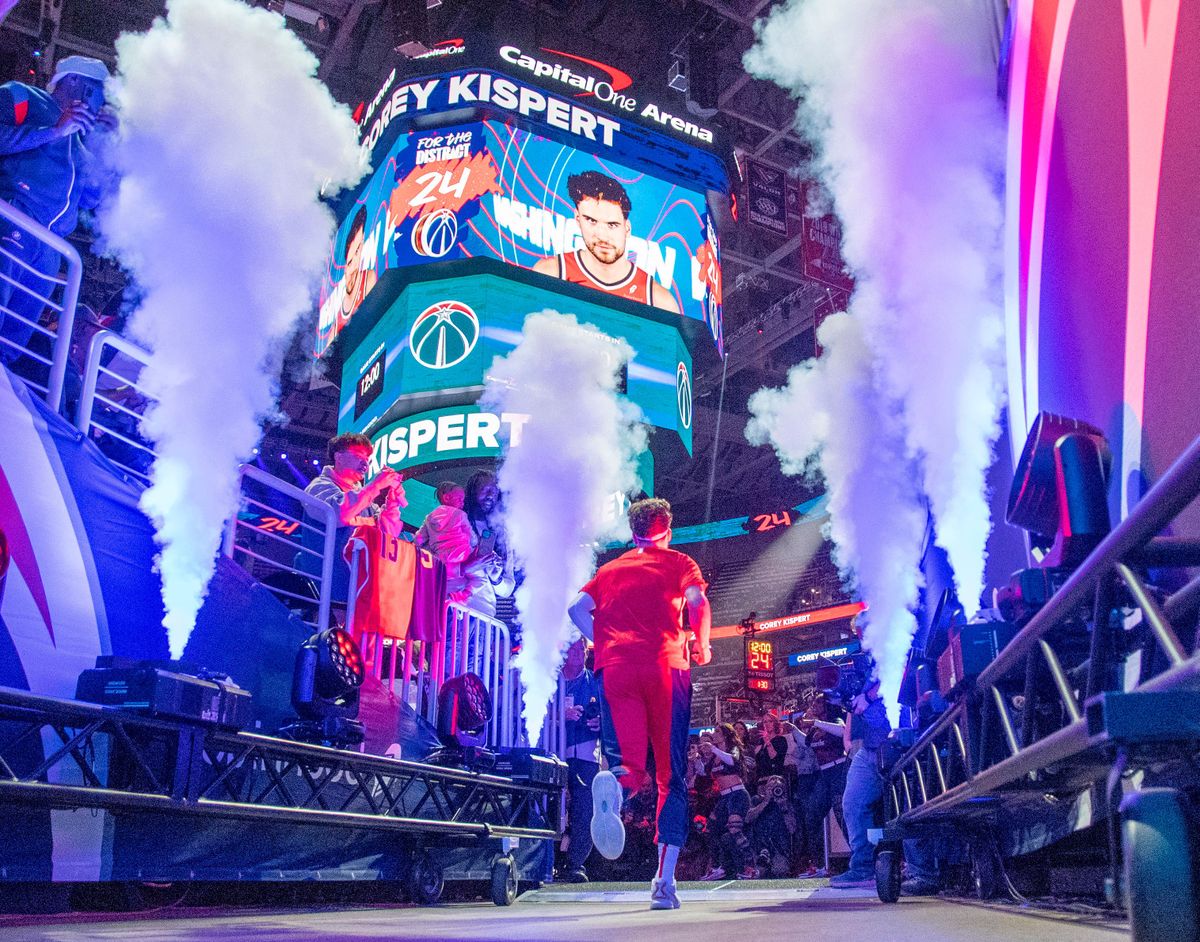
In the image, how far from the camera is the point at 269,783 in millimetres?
5359

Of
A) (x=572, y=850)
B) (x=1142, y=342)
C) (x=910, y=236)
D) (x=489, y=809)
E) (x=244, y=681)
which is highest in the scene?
(x=910, y=236)

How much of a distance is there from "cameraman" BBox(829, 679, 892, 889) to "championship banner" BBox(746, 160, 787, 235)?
11069 millimetres

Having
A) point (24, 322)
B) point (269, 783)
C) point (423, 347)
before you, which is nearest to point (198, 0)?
point (24, 322)

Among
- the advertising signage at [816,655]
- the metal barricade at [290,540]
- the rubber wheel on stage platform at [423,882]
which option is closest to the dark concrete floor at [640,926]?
the rubber wheel on stage platform at [423,882]

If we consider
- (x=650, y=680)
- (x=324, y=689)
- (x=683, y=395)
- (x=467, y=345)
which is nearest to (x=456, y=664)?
(x=324, y=689)

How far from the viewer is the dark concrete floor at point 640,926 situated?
2840mm

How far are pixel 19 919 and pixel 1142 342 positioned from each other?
219 inches

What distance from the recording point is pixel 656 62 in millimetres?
18016

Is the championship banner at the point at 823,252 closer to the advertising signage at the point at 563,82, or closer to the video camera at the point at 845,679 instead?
the advertising signage at the point at 563,82

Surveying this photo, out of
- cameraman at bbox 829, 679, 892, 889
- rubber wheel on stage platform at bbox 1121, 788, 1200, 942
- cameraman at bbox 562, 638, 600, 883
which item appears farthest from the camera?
cameraman at bbox 562, 638, 600, 883

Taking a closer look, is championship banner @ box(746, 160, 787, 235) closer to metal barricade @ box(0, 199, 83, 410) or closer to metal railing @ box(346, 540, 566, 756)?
metal railing @ box(346, 540, 566, 756)

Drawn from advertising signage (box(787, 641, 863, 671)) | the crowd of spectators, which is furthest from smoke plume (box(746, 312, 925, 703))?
advertising signage (box(787, 641, 863, 671))

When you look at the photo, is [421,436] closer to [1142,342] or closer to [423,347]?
[423,347]

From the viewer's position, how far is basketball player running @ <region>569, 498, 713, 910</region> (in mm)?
4785
